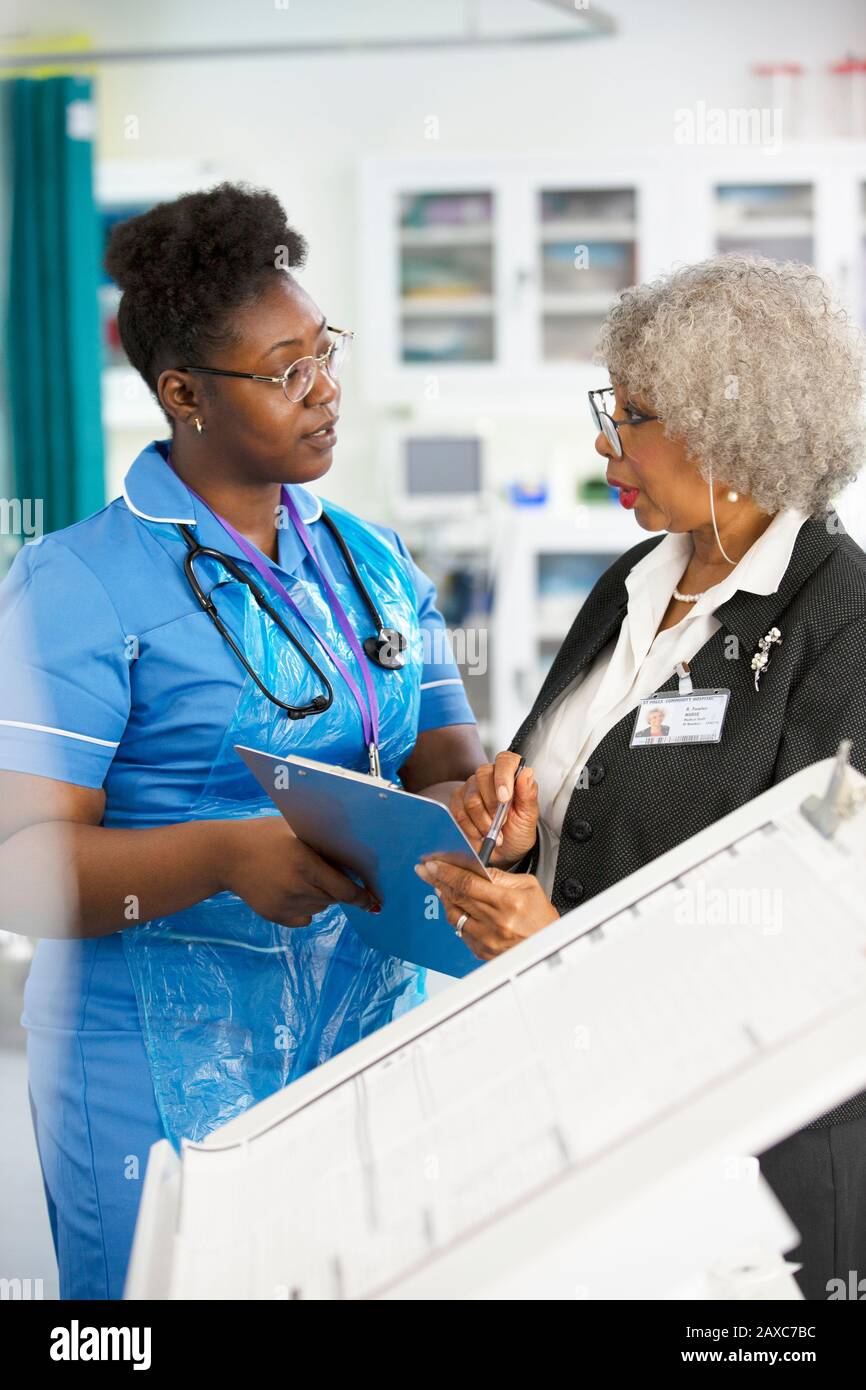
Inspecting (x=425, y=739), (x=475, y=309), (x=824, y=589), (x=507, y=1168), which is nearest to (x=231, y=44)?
(x=475, y=309)

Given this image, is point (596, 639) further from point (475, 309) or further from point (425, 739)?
point (475, 309)

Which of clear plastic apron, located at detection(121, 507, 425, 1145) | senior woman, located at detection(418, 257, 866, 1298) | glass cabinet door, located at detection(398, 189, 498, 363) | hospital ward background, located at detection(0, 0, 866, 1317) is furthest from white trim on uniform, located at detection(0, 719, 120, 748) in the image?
glass cabinet door, located at detection(398, 189, 498, 363)

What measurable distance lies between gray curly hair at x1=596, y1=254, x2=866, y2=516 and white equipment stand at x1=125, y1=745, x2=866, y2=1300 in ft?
1.98

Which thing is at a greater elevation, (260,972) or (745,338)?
(745,338)

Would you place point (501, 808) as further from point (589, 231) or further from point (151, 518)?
point (589, 231)

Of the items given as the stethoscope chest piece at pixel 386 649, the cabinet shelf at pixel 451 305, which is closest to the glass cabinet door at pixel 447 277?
the cabinet shelf at pixel 451 305

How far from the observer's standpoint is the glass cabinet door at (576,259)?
16.5 feet

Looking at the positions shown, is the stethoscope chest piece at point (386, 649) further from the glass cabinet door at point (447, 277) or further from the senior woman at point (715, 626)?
the glass cabinet door at point (447, 277)

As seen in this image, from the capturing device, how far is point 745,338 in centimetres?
138

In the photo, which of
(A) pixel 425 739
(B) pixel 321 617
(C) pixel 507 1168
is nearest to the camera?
(C) pixel 507 1168

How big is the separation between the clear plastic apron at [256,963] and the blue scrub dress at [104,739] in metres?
0.03

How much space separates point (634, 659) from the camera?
1.49 metres

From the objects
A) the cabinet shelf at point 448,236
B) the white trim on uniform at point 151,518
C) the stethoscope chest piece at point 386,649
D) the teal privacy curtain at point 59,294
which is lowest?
the stethoscope chest piece at point 386,649
